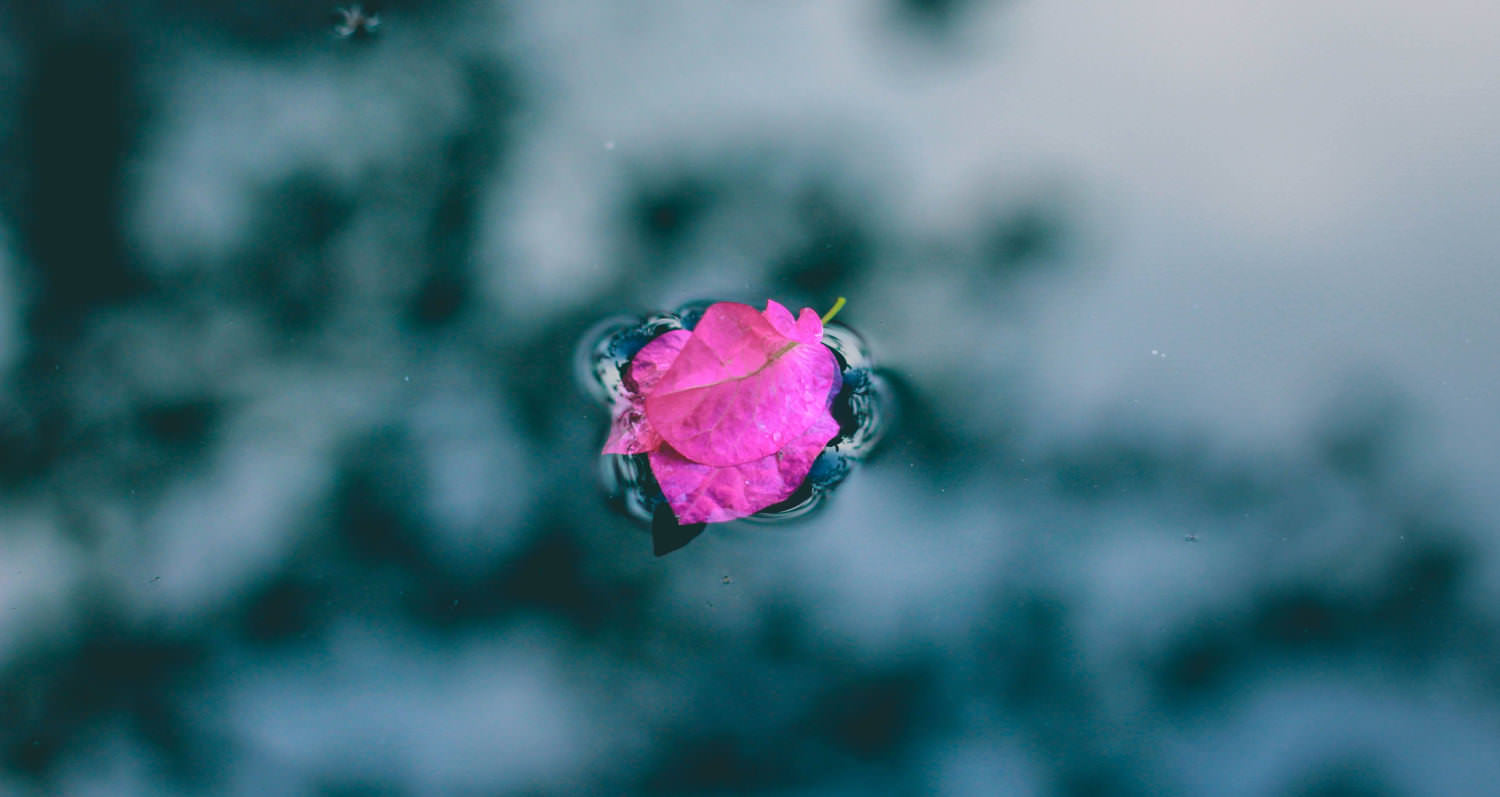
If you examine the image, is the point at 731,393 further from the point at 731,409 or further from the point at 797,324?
the point at 797,324

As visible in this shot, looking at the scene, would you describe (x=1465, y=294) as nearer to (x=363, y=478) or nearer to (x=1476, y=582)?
(x=1476, y=582)

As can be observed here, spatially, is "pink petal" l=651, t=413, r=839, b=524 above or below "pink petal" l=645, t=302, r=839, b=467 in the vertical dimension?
below

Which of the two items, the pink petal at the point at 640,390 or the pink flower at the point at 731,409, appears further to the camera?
the pink petal at the point at 640,390

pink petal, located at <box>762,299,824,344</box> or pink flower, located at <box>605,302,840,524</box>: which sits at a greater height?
pink petal, located at <box>762,299,824,344</box>

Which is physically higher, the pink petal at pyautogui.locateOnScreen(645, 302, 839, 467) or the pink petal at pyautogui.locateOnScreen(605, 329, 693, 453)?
the pink petal at pyautogui.locateOnScreen(645, 302, 839, 467)

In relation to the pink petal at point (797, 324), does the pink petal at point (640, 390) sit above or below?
below

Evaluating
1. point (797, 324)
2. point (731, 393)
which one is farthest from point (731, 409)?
point (797, 324)

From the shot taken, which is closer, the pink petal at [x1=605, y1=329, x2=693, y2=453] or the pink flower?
the pink flower
